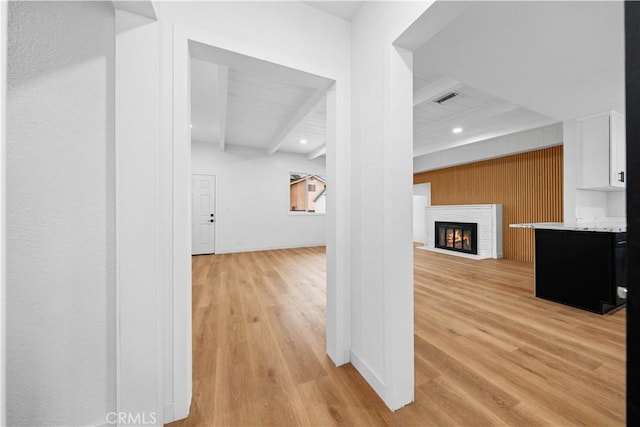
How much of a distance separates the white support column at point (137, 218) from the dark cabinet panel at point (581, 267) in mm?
3811

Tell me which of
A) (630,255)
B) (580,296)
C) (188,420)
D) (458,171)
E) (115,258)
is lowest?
(188,420)

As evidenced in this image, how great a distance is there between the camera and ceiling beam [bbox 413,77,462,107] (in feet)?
10.1

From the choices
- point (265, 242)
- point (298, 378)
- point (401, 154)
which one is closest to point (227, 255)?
point (265, 242)

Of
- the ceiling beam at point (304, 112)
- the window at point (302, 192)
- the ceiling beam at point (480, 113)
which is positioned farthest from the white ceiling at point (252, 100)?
the ceiling beam at point (480, 113)

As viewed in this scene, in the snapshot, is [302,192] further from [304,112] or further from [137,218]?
[137,218]

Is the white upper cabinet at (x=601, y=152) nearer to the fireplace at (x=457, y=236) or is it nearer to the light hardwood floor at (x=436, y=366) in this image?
the light hardwood floor at (x=436, y=366)

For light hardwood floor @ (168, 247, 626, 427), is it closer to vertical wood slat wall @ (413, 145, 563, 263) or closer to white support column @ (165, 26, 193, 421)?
white support column @ (165, 26, 193, 421)

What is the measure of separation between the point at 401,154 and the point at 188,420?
70.5 inches

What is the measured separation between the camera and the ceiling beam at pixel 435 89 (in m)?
3.07

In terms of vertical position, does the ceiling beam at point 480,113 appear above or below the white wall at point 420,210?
above

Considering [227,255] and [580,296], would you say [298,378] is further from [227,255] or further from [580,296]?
[227,255]

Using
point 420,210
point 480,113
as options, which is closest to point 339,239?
point 480,113

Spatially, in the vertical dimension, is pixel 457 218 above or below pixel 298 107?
below

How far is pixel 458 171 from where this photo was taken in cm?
641
